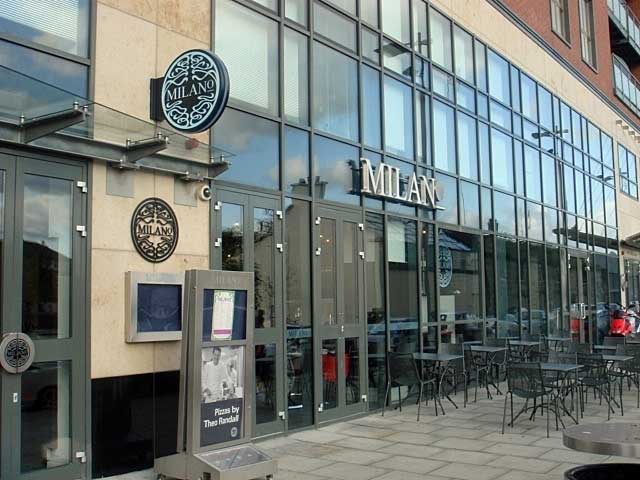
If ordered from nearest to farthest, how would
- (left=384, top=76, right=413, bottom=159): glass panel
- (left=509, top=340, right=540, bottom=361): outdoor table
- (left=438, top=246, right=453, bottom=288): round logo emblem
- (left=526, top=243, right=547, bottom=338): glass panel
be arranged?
(left=384, top=76, right=413, bottom=159): glass panel
(left=438, top=246, right=453, bottom=288): round logo emblem
(left=509, top=340, right=540, bottom=361): outdoor table
(left=526, top=243, right=547, bottom=338): glass panel

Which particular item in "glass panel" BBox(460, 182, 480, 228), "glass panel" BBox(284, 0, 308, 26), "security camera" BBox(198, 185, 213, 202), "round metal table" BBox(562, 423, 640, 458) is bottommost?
"round metal table" BBox(562, 423, 640, 458)

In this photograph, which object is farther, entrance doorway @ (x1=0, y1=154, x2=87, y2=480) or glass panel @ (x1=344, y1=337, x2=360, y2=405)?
glass panel @ (x1=344, y1=337, x2=360, y2=405)

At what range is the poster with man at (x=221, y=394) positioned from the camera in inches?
242

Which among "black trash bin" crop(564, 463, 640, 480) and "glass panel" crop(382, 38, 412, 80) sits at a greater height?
"glass panel" crop(382, 38, 412, 80)

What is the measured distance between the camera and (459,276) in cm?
1251

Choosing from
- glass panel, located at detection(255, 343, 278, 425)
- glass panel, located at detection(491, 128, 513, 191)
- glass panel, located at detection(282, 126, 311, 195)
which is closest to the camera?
glass panel, located at detection(255, 343, 278, 425)

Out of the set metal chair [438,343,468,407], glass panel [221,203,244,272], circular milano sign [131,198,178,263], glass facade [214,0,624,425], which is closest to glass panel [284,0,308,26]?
glass facade [214,0,624,425]

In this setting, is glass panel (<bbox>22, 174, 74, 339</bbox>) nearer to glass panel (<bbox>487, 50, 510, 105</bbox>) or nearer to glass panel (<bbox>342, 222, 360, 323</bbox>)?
glass panel (<bbox>342, 222, 360, 323</bbox>)

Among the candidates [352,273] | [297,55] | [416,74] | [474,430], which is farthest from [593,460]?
[416,74]

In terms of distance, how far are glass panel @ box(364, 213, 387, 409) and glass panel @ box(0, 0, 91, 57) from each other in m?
4.99

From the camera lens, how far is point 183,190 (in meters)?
7.09

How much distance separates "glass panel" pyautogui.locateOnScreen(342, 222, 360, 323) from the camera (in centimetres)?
948

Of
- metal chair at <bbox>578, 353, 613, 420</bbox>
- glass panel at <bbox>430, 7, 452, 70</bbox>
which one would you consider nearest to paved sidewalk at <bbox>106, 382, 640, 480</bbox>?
metal chair at <bbox>578, 353, 613, 420</bbox>

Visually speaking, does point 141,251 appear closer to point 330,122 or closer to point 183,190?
point 183,190
